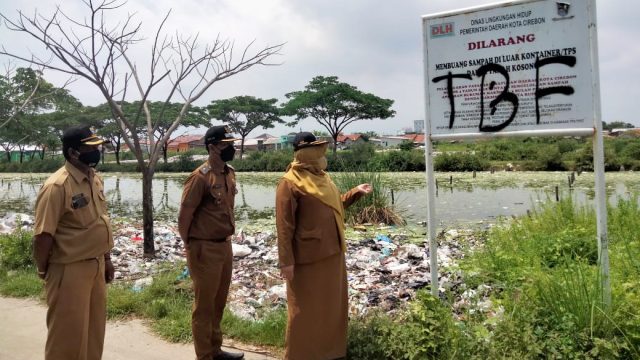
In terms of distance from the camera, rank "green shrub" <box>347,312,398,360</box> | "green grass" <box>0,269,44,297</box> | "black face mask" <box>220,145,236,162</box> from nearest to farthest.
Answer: "green shrub" <box>347,312,398,360</box> < "black face mask" <box>220,145,236,162</box> < "green grass" <box>0,269,44,297</box>

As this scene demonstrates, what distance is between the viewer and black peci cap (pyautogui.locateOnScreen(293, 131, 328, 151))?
3.01 meters

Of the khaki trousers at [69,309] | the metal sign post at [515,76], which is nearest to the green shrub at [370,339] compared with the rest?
the metal sign post at [515,76]

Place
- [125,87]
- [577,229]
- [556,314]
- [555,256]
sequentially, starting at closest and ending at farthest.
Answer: [556,314] < [555,256] < [577,229] < [125,87]

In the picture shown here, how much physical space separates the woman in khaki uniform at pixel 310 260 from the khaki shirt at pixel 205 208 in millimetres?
603

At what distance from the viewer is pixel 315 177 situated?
3064mm

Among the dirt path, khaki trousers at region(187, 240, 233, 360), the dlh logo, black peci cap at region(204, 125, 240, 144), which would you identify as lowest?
the dirt path

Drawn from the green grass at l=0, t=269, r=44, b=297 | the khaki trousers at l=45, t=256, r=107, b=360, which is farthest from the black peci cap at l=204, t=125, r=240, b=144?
the green grass at l=0, t=269, r=44, b=297

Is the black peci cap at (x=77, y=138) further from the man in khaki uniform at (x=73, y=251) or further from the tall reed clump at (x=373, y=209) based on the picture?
the tall reed clump at (x=373, y=209)

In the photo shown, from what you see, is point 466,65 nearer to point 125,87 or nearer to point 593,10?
point 593,10

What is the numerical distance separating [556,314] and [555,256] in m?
1.73

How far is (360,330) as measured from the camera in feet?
10.4

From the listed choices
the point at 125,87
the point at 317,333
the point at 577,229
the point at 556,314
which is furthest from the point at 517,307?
the point at 125,87

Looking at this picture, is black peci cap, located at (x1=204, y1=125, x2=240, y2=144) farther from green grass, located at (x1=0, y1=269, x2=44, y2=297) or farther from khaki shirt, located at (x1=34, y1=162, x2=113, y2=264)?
green grass, located at (x1=0, y1=269, x2=44, y2=297)

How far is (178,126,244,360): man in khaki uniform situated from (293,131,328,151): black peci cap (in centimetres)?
64
